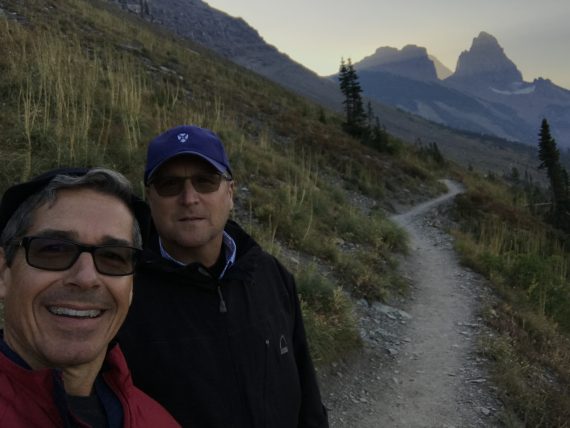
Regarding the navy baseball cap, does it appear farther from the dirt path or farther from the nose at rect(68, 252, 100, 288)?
the dirt path

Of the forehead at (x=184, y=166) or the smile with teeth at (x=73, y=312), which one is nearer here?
the smile with teeth at (x=73, y=312)

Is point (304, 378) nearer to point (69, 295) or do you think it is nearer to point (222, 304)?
point (222, 304)

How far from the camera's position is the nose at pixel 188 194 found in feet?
6.78

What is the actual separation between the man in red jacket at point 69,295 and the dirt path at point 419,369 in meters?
3.54

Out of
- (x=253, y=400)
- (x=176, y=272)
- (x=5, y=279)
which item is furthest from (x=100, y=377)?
(x=253, y=400)

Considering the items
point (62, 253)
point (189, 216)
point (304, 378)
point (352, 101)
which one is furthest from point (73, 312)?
point (352, 101)

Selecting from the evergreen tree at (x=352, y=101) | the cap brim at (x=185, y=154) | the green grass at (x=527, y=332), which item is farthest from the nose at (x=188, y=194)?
the evergreen tree at (x=352, y=101)

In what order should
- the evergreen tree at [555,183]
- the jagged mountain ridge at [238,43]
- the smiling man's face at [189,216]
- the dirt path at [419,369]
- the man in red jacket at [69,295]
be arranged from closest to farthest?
1. the man in red jacket at [69,295]
2. the smiling man's face at [189,216]
3. the dirt path at [419,369]
4. the evergreen tree at [555,183]
5. the jagged mountain ridge at [238,43]

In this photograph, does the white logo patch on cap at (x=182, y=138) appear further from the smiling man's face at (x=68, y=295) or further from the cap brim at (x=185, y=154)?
the smiling man's face at (x=68, y=295)

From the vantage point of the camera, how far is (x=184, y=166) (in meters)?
2.13

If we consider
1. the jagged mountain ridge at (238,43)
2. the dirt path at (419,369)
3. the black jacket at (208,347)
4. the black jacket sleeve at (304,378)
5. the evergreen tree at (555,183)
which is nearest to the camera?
the black jacket at (208,347)

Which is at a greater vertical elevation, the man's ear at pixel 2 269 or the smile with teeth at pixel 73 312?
the man's ear at pixel 2 269

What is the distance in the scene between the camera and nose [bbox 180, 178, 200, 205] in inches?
81.4

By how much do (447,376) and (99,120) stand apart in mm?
6235
